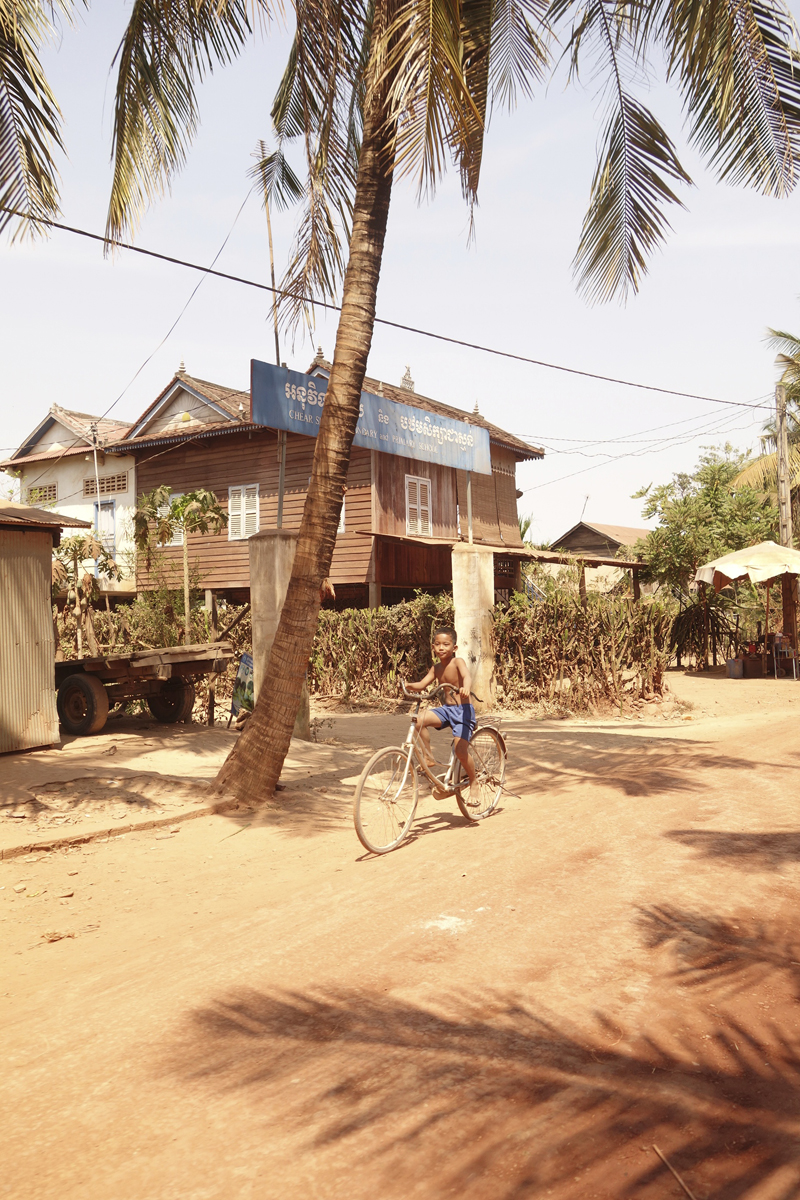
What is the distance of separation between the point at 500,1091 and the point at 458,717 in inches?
177

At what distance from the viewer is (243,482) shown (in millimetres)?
26953

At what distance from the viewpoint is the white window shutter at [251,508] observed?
87.9 feet

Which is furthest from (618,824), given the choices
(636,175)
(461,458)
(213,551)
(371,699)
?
(213,551)

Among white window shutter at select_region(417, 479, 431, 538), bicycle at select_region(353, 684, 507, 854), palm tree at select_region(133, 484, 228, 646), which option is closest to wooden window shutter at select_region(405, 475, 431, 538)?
white window shutter at select_region(417, 479, 431, 538)

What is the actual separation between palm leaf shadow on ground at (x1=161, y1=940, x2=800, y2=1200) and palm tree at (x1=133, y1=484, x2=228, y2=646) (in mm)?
15975

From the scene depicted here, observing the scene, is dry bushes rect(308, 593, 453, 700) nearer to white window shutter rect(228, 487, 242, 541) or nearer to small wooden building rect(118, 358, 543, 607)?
small wooden building rect(118, 358, 543, 607)

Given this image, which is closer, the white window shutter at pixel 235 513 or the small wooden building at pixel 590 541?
the white window shutter at pixel 235 513

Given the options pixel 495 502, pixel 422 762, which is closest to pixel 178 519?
pixel 495 502

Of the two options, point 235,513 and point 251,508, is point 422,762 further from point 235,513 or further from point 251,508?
point 235,513

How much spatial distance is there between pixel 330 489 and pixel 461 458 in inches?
512

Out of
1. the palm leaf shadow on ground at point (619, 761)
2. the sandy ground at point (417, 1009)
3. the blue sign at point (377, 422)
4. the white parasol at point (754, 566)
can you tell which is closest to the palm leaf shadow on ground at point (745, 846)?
the sandy ground at point (417, 1009)

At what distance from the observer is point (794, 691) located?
729 inches

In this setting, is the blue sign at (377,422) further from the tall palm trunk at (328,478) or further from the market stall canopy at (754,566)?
the market stall canopy at (754,566)

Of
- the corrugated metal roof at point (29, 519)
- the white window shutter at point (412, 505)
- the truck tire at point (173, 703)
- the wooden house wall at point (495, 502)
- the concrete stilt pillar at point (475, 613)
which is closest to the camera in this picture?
the corrugated metal roof at point (29, 519)
